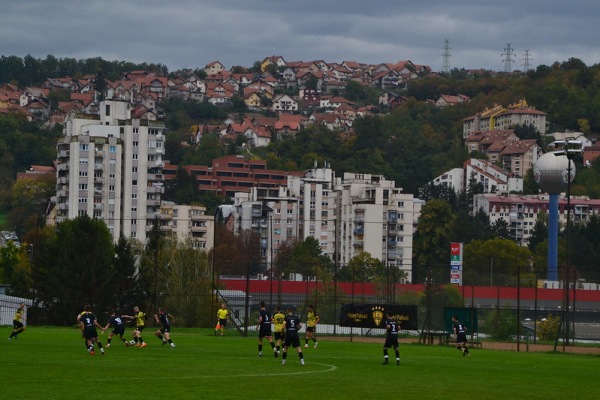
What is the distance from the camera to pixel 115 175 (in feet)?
599

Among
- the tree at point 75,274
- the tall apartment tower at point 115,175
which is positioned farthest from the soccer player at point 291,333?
the tall apartment tower at point 115,175

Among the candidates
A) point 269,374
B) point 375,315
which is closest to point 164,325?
point 269,374

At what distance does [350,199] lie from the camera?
198000mm

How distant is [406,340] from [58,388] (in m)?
36.5

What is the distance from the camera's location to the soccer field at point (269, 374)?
33.7 meters

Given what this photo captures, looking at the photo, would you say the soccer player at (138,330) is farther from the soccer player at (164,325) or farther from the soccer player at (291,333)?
the soccer player at (291,333)

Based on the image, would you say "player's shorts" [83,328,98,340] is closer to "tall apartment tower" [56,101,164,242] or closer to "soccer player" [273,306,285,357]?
"soccer player" [273,306,285,357]

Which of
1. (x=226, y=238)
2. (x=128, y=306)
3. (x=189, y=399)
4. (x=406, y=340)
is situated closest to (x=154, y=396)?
(x=189, y=399)

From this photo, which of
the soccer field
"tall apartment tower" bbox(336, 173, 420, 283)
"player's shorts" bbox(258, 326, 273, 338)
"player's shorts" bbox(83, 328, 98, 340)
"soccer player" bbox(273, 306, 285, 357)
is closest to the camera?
the soccer field

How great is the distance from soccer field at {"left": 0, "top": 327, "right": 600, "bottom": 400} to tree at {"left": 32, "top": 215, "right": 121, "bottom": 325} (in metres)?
29.8

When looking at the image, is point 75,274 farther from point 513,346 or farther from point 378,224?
point 378,224

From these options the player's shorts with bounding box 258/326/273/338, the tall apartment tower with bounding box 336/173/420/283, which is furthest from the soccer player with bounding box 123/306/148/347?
the tall apartment tower with bounding box 336/173/420/283

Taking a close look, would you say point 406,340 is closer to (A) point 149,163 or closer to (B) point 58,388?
(B) point 58,388

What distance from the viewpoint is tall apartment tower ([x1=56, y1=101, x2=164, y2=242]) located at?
18112 cm
